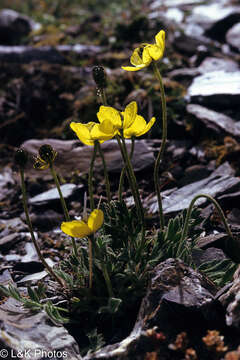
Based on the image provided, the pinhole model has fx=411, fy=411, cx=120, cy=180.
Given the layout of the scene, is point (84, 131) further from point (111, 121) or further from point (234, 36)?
point (234, 36)

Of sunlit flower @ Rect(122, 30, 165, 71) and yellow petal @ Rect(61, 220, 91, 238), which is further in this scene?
sunlit flower @ Rect(122, 30, 165, 71)

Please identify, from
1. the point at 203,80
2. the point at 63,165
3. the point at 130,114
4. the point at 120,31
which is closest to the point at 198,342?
the point at 130,114

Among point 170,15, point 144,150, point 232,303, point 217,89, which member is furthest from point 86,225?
point 170,15

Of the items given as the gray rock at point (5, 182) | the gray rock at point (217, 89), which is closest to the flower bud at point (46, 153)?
the gray rock at point (5, 182)

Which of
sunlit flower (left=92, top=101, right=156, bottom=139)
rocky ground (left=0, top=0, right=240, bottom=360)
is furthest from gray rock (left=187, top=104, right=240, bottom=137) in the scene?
sunlit flower (left=92, top=101, right=156, bottom=139)

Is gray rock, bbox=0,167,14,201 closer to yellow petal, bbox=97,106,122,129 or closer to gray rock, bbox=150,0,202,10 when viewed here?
yellow petal, bbox=97,106,122,129

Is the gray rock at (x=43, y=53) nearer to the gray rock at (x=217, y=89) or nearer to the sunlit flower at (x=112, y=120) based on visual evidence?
the gray rock at (x=217, y=89)
